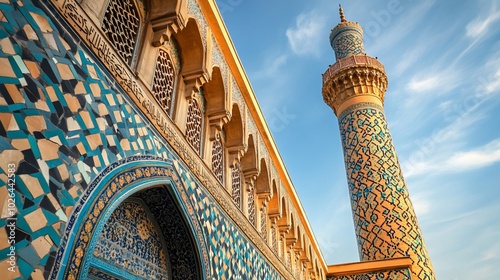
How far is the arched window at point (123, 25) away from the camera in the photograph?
202 cm

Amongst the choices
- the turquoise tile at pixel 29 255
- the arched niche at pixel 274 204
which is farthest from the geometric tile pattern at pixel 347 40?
the turquoise tile at pixel 29 255

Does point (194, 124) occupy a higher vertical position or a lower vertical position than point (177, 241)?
higher

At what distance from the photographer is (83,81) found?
1551 mm

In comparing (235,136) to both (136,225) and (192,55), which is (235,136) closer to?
(192,55)

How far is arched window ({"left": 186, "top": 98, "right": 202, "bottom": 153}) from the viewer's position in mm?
2812

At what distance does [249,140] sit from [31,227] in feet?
10.2

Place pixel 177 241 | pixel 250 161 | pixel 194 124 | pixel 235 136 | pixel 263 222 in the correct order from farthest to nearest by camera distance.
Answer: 1. pixel 263 222
2. pixel 250 161
3. pixel 235 136
4. pixel 194 124
5. pixel 177 241

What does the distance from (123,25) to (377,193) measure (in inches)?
256

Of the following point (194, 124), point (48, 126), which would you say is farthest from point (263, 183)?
point (48, 126)

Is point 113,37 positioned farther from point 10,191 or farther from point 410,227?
point 410,227

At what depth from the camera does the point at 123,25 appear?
2.14m

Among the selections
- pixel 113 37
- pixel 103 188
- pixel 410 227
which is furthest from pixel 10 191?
pixel 410 227

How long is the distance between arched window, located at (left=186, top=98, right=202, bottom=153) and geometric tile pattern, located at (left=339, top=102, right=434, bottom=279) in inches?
211

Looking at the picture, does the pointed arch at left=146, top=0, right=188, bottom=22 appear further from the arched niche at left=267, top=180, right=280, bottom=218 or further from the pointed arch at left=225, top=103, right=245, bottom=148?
the arched niche at left=267, top=180, right=280, bottom=218
